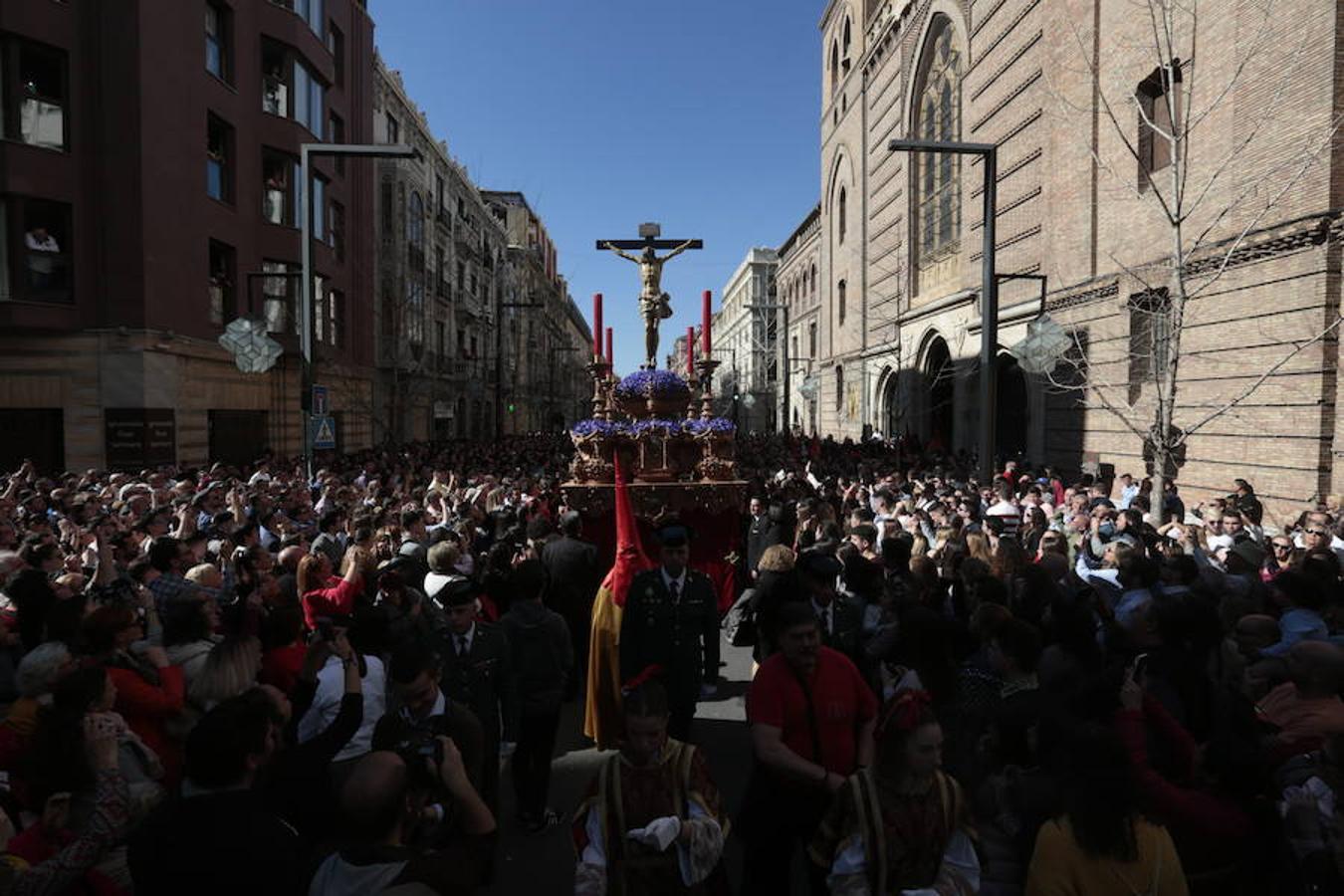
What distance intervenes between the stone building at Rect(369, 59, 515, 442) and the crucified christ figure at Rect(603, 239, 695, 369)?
39.2 feet

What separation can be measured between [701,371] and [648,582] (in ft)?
24.0

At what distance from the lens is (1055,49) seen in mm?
18609

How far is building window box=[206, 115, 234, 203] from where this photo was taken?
20.4 meters

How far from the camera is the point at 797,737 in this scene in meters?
3.51

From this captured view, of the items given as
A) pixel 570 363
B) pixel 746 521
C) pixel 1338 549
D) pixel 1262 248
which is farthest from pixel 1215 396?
pixel 570 363

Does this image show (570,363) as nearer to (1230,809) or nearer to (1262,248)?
(1262,248)

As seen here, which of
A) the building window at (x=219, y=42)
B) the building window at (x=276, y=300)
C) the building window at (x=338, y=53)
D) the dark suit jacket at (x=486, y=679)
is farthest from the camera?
the building window at (x=338, y=53)

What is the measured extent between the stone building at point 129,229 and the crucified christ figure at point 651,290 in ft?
22.7

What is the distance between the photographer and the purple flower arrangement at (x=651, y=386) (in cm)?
1150

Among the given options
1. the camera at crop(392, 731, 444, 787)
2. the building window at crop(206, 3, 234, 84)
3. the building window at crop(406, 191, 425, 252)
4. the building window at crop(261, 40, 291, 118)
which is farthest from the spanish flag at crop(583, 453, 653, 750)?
the building window at crop(406, 191, 425, 252)

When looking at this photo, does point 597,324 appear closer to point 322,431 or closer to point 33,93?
point 322,431

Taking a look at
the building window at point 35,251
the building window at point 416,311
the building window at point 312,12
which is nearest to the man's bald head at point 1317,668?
the building window at point 35,251

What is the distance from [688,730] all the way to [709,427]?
583 cm

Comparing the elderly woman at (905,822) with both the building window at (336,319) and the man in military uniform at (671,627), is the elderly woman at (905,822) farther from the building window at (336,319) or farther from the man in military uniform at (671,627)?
the building window at (336,319)
